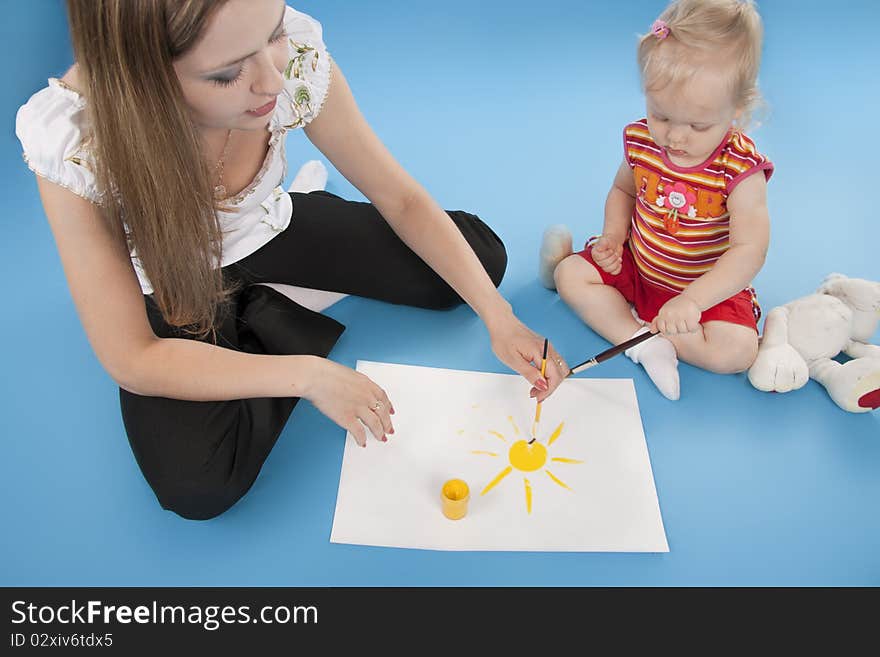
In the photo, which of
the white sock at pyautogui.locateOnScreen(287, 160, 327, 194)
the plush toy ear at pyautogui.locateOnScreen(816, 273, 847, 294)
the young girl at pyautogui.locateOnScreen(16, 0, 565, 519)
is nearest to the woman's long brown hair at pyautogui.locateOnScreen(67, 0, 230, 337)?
the young girl at pyautogui.locateOnScreen(16, 0, 565, 519)

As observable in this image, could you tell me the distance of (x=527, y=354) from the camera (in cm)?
112

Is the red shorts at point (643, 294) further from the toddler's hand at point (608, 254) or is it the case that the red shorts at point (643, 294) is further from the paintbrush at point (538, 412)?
the paintbrush at point (538, 412)

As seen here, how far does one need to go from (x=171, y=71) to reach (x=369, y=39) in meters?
1.31

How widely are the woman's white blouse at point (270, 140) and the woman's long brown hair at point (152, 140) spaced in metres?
0.03

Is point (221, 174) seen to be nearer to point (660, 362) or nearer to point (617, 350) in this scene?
point (617, 350)

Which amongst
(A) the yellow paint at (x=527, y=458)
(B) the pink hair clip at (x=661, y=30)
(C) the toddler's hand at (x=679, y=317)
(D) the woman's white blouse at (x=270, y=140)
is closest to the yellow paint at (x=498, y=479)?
(A) the yellow paint at (x=527, y=458)

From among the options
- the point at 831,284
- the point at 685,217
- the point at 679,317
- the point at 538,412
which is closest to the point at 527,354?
the point at 538,412

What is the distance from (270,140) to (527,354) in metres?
0.46

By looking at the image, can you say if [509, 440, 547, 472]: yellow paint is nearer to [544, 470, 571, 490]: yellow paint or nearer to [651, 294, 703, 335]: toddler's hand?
[544, 470, 571, 490]: yellow paint

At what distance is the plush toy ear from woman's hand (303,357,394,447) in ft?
2.55

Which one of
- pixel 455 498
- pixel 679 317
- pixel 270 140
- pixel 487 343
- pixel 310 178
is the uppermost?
pixel 310 178

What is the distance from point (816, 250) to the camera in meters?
1.46

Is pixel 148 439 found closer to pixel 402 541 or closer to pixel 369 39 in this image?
pixel 402 541

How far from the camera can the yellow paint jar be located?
1.01m
